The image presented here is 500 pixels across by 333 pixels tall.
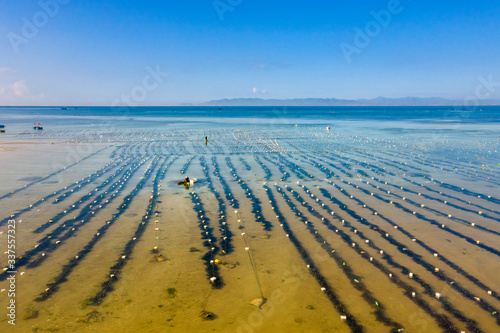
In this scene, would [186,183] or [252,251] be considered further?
[186,183]

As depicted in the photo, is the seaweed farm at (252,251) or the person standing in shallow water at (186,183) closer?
the seaweed farm at (252,251)

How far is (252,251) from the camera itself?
13.7 m

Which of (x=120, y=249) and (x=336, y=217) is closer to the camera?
(x=120, y=249)

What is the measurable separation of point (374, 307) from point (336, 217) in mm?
7779

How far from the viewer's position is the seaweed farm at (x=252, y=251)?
31.8 feet

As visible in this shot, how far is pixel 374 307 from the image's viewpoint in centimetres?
1005

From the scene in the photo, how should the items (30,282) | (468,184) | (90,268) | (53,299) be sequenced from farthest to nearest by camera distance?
(468,184)
(90,268)
(30,282)
(53,299)

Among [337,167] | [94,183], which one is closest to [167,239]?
[94,183]

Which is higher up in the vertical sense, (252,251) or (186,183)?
(186,183)

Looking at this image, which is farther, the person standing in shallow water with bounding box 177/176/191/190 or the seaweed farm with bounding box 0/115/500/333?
the person standing in shallow water with bounding box 177/176/191/190

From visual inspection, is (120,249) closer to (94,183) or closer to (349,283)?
(349,283)

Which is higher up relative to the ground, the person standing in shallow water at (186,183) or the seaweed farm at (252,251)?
the person standing in shallow water at (186,183)

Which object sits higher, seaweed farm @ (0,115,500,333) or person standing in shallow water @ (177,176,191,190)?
person standing in shallow water @ (177,176,191,190)

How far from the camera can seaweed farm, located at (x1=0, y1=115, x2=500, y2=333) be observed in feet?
31.8
